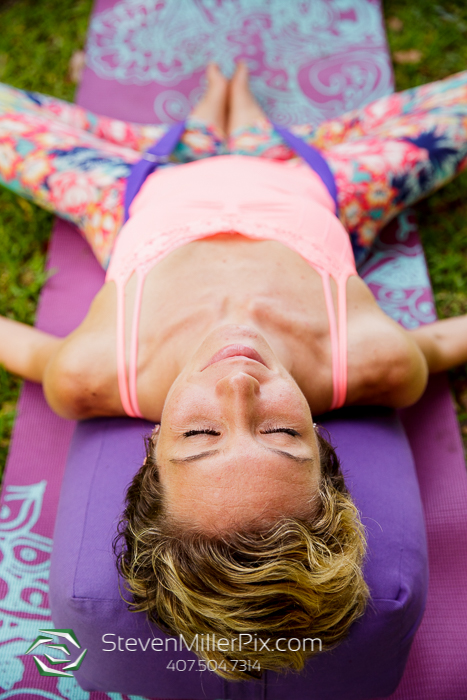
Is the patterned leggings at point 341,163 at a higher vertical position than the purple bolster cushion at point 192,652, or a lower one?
higher

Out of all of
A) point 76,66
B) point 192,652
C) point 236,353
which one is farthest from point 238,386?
point 76,66

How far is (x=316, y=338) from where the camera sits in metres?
1.97

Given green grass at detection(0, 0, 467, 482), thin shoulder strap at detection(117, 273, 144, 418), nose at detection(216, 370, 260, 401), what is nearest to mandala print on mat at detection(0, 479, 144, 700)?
green grass at detection(0, 0, 467, 482)

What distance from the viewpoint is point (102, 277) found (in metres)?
2.78

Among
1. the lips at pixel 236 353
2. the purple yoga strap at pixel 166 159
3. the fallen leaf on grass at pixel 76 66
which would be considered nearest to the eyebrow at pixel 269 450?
the lips at pixel 236 353

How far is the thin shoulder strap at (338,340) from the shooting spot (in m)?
1.92

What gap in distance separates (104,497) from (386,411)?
3.66 feet

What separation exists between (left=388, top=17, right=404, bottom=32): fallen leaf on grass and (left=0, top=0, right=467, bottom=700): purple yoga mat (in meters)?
0.21

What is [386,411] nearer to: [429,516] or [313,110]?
[429,516]

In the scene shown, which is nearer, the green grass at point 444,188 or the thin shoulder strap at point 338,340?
the thin shoulder strap at point 338,340

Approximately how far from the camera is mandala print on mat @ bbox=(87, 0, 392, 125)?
3412 mm

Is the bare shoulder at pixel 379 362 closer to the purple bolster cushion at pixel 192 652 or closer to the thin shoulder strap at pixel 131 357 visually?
the purple bolster cushion at pixel 192 652

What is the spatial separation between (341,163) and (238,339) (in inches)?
51.9

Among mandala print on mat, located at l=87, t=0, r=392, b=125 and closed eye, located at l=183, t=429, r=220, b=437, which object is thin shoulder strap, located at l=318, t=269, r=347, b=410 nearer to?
closed eye, located at l=183, t=429, r=220, b=437
